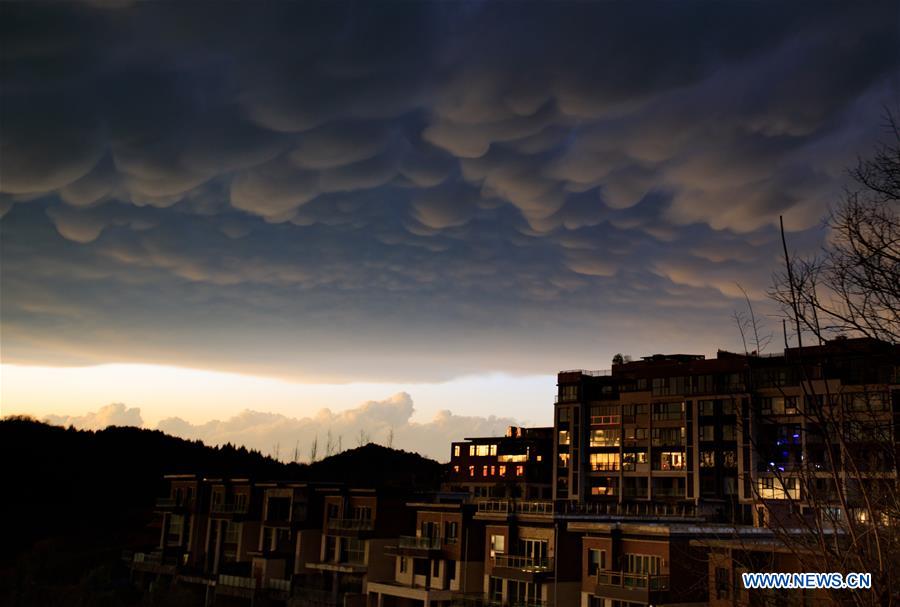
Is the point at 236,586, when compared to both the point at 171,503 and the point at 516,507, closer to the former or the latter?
the point at 171,503

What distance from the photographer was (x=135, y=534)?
10112 cm

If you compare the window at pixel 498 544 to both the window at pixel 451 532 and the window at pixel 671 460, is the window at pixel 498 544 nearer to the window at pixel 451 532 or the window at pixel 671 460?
the window at pixel 451 532

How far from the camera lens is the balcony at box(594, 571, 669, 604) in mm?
32062

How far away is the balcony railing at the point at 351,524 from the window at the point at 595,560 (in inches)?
751

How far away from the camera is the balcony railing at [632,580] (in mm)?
32406

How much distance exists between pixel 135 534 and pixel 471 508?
72.3m

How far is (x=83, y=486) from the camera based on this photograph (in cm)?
12081

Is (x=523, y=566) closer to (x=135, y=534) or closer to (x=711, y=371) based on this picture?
(x=711, y=371)

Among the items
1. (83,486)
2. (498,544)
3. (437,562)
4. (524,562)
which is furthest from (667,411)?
(83,486)

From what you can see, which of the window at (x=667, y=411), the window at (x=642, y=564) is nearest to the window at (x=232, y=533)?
the window at (x=642, y=564)

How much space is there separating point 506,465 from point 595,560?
6402cm

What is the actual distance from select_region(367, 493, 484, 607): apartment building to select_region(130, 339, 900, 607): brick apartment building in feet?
0.32

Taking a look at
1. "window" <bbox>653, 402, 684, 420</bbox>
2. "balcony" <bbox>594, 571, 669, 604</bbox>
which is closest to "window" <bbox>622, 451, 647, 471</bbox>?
"window" <bbox>653, 402, 684, 420</bbox>

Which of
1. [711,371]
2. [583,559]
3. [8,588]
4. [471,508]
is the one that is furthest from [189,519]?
[711,371]
